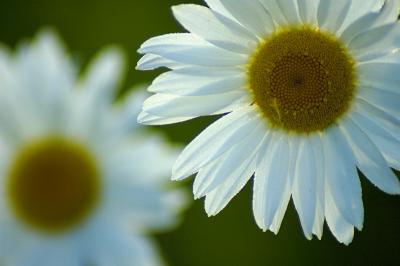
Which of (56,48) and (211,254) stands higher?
(56,48)

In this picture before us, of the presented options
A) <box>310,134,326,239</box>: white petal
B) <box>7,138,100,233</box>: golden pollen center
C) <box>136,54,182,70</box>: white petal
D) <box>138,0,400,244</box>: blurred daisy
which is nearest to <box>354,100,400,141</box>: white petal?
<box>138,0,400,244</box>: blurred daisy

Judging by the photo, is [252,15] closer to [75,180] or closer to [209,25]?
[209,25]

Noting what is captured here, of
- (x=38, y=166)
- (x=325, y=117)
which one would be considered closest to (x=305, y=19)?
(x=325, y=117)

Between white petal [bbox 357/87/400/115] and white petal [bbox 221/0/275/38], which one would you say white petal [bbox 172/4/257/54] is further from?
white petal [bbox 357/87/400/115]

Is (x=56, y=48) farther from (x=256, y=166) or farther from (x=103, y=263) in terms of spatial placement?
(x=256, y=166)

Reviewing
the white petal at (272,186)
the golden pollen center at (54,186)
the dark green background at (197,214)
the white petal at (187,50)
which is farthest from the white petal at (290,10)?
the golden pollen center at (54,186)

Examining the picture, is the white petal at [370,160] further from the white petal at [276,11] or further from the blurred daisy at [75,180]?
the blurred daisy at [75,180]
